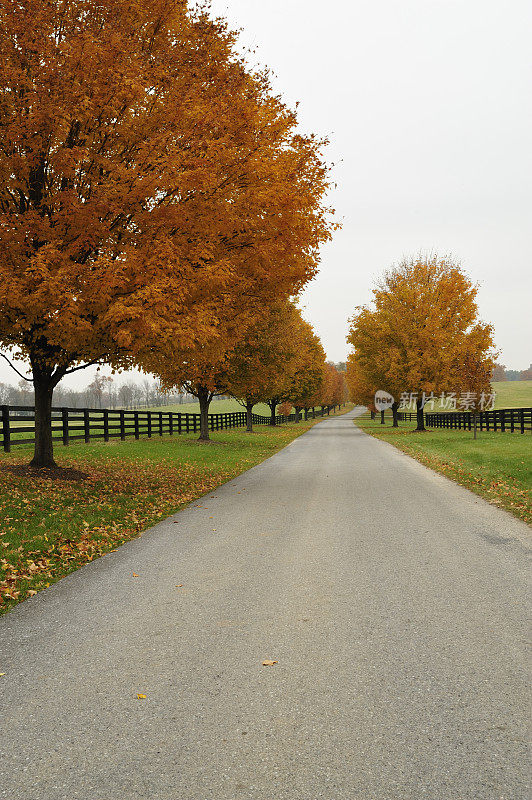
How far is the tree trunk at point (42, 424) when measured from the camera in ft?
41.7

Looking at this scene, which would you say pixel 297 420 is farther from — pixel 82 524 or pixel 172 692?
pixel 172 692

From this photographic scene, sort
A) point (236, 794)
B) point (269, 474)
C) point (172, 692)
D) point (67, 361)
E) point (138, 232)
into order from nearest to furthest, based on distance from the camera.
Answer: point (236, 794) < point (172, 692) < point (138, 232) < point (67, 361) < point (269, 474)

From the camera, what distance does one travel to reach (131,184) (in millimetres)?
10367

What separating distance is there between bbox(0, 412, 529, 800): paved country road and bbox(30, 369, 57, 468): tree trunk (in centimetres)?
607

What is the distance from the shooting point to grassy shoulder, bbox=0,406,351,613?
21.9 ft

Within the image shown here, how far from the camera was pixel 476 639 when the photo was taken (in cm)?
443

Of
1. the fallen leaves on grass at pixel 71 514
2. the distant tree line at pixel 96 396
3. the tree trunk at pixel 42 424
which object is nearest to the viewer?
the fallen leaves on grass at pixel 71 514

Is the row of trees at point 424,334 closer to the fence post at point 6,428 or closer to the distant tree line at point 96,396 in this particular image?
the fence post at point 6,428

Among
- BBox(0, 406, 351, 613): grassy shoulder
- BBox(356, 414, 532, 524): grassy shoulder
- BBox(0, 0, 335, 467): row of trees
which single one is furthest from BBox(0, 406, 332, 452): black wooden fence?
BBox(356, 414, 532, 524): grassy shoulder

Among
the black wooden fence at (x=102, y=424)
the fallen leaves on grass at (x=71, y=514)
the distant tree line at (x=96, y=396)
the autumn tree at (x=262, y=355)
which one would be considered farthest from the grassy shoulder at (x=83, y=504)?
the distant tree line at (x=96, y=396)

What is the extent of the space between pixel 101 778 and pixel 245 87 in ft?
42.3

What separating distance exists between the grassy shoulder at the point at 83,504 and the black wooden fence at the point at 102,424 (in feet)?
3.52

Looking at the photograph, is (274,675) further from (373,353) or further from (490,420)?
(373,353)

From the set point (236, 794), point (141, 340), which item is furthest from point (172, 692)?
point (141, 340)
